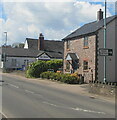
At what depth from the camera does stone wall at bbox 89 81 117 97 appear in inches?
679

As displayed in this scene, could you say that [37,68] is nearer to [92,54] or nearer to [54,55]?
[92,54]

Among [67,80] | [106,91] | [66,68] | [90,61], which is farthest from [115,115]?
[66,68]

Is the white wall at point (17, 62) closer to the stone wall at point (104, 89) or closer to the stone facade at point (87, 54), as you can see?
the stone facade at point (87, 54)

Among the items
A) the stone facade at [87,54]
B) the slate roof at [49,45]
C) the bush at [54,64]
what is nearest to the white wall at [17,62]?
the slate roof at [49,45]

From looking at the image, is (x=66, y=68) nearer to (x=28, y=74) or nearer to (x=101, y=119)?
(x=28, y=74)

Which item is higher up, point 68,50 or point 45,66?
point 68,50

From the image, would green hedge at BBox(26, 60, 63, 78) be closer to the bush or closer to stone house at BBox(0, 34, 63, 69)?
the bush

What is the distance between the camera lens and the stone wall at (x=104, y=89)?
17.2m

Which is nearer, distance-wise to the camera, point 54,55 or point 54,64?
point 54,64

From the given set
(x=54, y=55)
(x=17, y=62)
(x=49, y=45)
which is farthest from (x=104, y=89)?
(x=49, y=45)

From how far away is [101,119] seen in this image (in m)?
9.36

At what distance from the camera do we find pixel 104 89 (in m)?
18.0

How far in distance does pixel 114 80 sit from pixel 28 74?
1309cm

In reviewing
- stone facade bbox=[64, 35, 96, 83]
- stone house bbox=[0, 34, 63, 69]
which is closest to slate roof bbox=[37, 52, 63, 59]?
stone house bbox=[0, 34, 63, 69]
